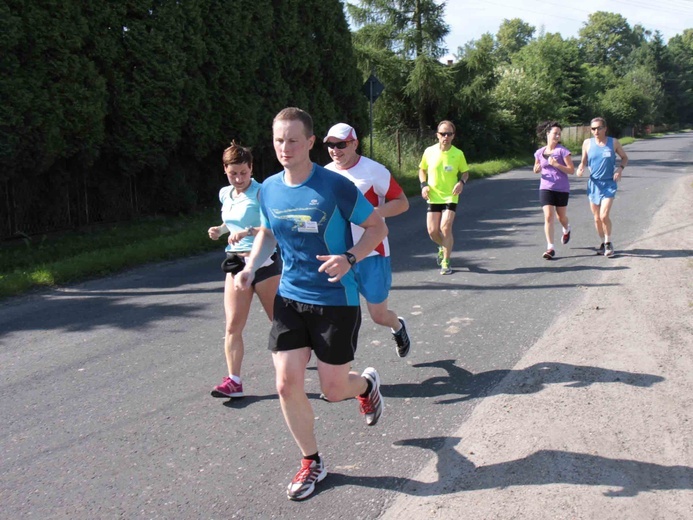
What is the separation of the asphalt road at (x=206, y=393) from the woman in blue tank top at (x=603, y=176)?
1.51 ft

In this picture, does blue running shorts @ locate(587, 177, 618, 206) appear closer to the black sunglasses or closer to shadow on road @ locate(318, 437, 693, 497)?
the black sunglasses

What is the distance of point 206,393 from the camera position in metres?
5.34

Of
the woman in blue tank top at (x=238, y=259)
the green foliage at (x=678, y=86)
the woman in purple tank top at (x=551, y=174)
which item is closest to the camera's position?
the woman in blue tank top at (x=238, y=259)

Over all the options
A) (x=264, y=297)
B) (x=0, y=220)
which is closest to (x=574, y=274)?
(x=264, y=297)

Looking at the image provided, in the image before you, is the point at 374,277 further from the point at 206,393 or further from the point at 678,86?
the point at 678,86

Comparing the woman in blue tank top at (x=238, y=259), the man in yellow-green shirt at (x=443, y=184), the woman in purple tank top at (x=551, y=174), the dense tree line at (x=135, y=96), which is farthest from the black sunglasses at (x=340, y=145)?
the dense tree line at (x=135, y=96)

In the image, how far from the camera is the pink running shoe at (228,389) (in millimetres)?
5145

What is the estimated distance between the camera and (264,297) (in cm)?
527

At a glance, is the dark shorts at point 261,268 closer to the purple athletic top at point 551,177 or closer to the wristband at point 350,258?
the wristband at point 350,258

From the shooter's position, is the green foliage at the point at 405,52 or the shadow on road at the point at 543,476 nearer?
the shadow on road at the point at 543,476

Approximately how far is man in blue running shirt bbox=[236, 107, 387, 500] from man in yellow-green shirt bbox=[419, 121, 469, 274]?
5.45 m

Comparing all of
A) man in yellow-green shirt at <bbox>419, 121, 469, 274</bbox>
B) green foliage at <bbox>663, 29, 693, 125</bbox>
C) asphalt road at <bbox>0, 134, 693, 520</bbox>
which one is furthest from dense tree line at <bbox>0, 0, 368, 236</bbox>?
green foliage at <bbox>663, 29, 693, 125</bbox>

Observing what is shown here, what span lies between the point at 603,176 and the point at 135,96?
833 centimetres

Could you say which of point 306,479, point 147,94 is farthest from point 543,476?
point 147,94
